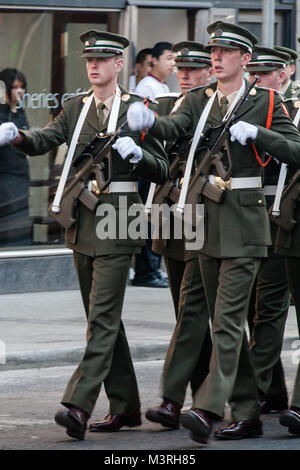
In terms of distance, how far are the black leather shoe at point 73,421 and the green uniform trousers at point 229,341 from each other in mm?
569

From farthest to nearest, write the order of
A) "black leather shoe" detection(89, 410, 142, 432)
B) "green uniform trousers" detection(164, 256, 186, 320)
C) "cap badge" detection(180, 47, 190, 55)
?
"cap badge" detection(180, 47, 190, 55) < "green uniform trousers" detection(164, 256, 186, 320) < "black leather shoe" detection(89, 410, 142, 432)

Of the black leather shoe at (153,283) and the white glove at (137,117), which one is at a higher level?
the white glove at (137,117)

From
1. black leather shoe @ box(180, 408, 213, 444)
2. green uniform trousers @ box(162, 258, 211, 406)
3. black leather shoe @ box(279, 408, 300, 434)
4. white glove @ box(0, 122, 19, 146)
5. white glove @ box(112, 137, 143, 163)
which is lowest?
black leather shoe @ box(279, 408, 300, 434)

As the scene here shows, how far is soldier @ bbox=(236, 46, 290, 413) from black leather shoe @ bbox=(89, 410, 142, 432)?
802mm

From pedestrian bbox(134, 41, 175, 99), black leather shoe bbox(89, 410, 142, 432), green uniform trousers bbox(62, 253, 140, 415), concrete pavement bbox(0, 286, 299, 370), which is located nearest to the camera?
green uniform trousers bbox(62, 253, 140, 415)

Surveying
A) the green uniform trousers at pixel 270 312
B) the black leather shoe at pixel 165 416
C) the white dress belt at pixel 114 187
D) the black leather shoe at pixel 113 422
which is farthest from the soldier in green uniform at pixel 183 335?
Answer: the white dress belt at pixel 114 187

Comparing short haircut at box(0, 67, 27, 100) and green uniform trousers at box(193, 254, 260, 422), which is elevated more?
short haircut at box(0, 67, 27, 100)

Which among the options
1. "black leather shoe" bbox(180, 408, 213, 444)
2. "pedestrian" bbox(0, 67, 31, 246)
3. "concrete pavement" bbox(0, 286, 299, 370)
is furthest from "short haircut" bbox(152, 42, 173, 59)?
"black leather shoe" bbox(180, 408, 213, 444)

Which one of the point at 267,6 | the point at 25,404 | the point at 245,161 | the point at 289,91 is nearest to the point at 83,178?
the point at 245,161

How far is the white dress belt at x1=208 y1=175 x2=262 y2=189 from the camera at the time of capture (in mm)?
5984

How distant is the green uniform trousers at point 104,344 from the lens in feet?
19.5

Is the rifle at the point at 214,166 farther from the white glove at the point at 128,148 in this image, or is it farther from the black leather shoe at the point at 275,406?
the black leather shoe at the point at 275,406

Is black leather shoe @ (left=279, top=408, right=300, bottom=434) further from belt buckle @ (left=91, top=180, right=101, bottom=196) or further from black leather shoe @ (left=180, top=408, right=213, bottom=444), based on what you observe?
belt buckle @ (left=91, top=180, right=101, bottom=196)

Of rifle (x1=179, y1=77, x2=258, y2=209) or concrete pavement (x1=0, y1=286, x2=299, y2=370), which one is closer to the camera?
rifle (x1=179, y1=77, x2=258, y2=209)
